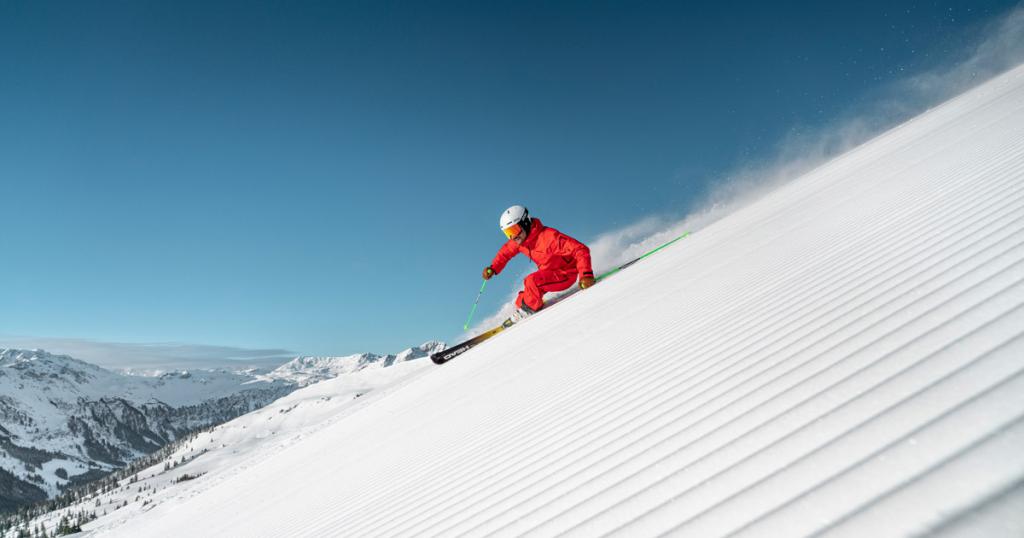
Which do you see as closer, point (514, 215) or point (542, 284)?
point (514, 215)

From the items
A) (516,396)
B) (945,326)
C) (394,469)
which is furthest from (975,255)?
(394,469)

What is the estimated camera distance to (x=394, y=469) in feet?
17.7

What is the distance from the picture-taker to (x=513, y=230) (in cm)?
1197

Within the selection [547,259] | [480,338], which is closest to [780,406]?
[547,259]

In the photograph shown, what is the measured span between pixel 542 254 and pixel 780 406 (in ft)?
32.5

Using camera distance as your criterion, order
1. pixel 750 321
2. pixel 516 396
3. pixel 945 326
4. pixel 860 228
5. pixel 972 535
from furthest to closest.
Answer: pixel 516 396 < pixel 860 228 < pixel 750 321 < pixel 945 326 < pixel 972 535

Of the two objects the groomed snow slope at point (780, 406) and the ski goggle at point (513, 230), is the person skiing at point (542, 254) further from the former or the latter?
the groomed snow slope at point (780, 406)

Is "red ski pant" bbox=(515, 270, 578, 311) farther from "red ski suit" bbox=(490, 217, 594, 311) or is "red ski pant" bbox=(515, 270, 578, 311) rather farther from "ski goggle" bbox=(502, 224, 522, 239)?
"ski goggle" bbox=(502, 224, 522, 239)

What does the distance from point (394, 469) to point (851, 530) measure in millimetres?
4786

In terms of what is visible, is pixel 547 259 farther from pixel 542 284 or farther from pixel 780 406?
pixel 780 406

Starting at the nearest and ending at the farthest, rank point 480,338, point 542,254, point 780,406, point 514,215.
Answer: point 780,406 → point 514,215 → point 542,254 → point 480,338

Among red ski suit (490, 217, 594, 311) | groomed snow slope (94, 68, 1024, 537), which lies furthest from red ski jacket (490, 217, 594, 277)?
groomed snow slope (94, 68, 1024, 537)

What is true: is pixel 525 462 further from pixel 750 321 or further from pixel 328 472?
pixel 328 472

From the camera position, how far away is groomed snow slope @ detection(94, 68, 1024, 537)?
151cm
